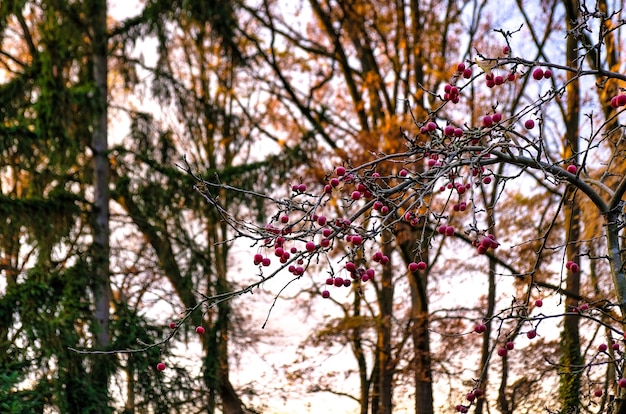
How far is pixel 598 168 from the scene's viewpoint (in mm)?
7379

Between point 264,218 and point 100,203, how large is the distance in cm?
192

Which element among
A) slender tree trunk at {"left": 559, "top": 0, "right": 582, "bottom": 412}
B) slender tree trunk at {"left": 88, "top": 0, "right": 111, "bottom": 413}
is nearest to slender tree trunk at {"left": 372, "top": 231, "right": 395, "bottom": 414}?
slender tree trunk at {"left": 559, "top": 0, "right": 582, "bottom": 412}

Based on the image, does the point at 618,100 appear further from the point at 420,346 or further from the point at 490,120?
the point at 420,346

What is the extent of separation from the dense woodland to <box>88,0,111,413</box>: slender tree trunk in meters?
0.03

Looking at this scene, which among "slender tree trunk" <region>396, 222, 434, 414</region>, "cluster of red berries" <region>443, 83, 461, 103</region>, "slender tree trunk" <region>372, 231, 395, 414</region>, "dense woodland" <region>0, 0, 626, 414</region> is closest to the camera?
"cluster of red berries" <region>443, 83, 461, 103</region>

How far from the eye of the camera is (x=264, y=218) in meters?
8.57

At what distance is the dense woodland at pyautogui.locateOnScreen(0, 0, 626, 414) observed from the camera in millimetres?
7242

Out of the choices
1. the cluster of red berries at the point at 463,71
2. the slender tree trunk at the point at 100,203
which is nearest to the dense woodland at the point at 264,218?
the slender tree trunk at the point at 100,203

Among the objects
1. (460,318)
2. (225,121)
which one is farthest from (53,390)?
(460,318)

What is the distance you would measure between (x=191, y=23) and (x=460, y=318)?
4.97m

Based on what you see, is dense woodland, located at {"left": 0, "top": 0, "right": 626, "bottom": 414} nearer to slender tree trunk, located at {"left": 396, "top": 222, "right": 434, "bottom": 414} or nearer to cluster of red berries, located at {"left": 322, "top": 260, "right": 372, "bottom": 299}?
slender tree trunk, located at {"left": 396, "top": 222, "right": 434, "bottom": 414}

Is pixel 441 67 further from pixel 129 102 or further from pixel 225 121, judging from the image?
pixel 129 102

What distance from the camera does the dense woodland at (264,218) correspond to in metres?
7.24

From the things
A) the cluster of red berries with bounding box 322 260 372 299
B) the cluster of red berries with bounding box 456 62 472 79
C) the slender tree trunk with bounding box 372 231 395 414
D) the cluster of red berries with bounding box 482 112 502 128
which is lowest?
the cluster of red berries with bounding box 322 260 372 299
